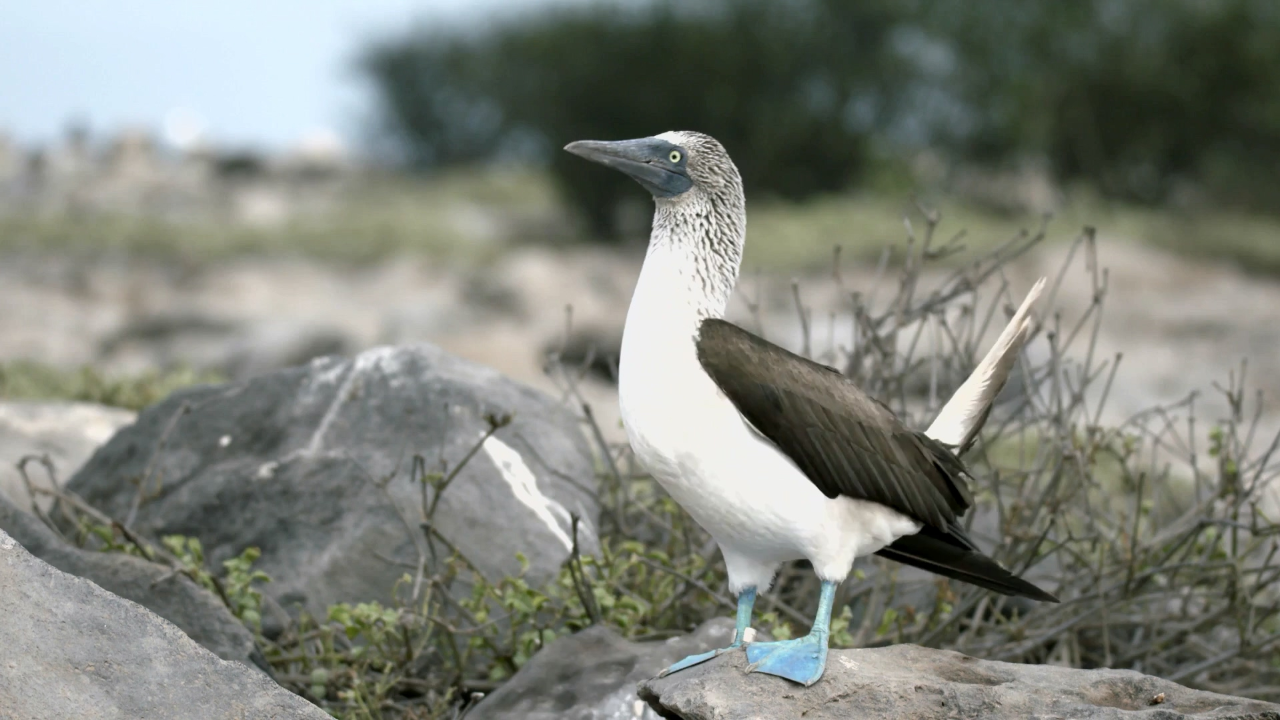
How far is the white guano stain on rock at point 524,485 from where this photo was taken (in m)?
4.87

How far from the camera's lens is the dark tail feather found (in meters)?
3.60

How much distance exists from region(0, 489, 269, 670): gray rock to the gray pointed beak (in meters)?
1.62

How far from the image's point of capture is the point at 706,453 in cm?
328

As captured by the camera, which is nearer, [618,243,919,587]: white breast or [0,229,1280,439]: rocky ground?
[618,243,919,587]: white breast

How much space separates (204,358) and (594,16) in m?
16.0

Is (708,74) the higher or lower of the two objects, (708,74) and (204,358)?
the higher

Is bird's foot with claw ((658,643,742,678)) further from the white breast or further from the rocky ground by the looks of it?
the rocky ground

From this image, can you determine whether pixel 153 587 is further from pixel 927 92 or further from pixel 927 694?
pixel 927 92

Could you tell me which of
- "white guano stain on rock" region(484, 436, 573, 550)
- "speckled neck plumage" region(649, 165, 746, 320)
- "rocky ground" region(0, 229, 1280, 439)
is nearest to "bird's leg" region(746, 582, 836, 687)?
"speckled neck plumage" region(649, 165, 746, 320)

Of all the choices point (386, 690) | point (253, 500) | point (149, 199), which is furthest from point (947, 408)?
point (149, 199)

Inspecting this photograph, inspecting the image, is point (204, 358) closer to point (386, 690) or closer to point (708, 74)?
point (386, 690)

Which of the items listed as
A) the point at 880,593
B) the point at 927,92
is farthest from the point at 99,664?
the point at 927,92

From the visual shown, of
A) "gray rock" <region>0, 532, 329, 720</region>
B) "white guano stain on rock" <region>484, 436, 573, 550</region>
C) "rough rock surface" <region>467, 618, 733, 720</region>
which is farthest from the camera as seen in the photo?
"white guano stain on rock" <region>484, 436, 573, 550</region>

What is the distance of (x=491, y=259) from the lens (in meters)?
23.3
